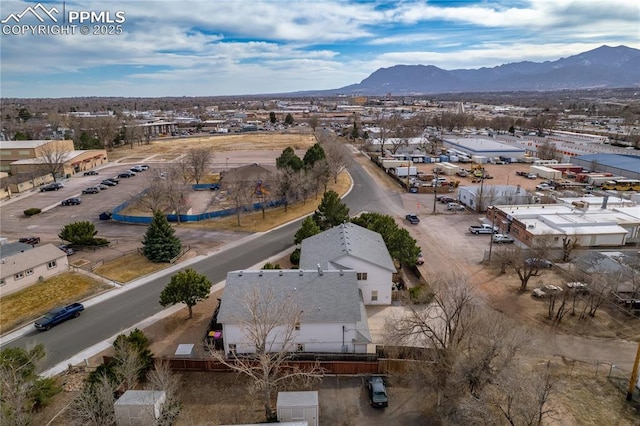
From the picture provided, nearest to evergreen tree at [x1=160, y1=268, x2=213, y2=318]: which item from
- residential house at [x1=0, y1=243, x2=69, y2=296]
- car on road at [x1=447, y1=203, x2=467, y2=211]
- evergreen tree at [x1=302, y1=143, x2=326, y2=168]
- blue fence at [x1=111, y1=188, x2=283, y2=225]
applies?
residential house at [x1=0, y1=243, x2=69, y2=296]

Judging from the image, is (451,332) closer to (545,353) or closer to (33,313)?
(545,353)

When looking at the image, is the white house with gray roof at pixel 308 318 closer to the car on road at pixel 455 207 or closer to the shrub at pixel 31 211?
the car on road at pixel 455 207

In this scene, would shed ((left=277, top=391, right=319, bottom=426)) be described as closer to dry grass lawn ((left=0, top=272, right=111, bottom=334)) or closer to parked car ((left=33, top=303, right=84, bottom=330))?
parked car ((left=33, top=303, right=84, bottom=330))

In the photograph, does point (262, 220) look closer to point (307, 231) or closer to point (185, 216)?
point (185, 216)

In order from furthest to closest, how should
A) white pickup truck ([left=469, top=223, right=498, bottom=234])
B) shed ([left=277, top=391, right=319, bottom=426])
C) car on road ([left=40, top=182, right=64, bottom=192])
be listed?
1. car on road ([left=40, top=182, right=64, bottom=192])
2. white pickup truck ([left=469, top=223, right=498, bottom=234])
3. shed ([left=277, top=391, right=319, bottom=426])

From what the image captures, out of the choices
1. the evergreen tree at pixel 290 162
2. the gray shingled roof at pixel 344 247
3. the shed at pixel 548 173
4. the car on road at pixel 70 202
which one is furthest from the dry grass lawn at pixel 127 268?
the shed at pixel 548 173
